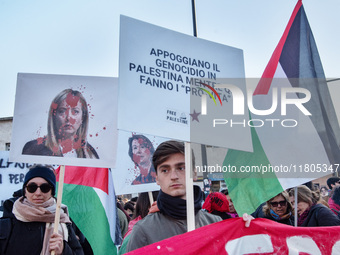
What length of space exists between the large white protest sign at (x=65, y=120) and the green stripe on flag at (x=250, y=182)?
3.84 ft

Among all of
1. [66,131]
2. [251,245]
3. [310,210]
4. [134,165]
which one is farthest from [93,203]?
[310,210]

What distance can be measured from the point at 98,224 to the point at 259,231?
2.25m

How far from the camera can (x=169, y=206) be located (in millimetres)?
2660

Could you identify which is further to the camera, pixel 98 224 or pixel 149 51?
pixel 98 224

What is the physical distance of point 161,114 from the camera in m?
2.61

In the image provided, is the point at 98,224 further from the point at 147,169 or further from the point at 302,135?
the point at 302,135

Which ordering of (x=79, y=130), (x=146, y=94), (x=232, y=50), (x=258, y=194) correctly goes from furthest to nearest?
(x=79, y=130) → (x=258, y=194) → (x=232, y=50) → (x=146, y=94)

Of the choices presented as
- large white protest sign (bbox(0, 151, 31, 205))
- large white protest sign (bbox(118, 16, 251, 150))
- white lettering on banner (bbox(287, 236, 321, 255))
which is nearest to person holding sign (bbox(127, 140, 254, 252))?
large white protest sign (bbox(118, 16, 251, 150))

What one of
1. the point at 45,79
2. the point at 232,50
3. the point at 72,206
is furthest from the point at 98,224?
the point at 232,50

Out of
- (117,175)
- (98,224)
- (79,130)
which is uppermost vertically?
(79,130)

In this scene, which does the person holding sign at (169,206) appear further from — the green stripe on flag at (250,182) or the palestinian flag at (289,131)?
the palestinian flag at (289,131)

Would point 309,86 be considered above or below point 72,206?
above

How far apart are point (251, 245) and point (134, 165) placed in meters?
2.91

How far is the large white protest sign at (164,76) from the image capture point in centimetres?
252
